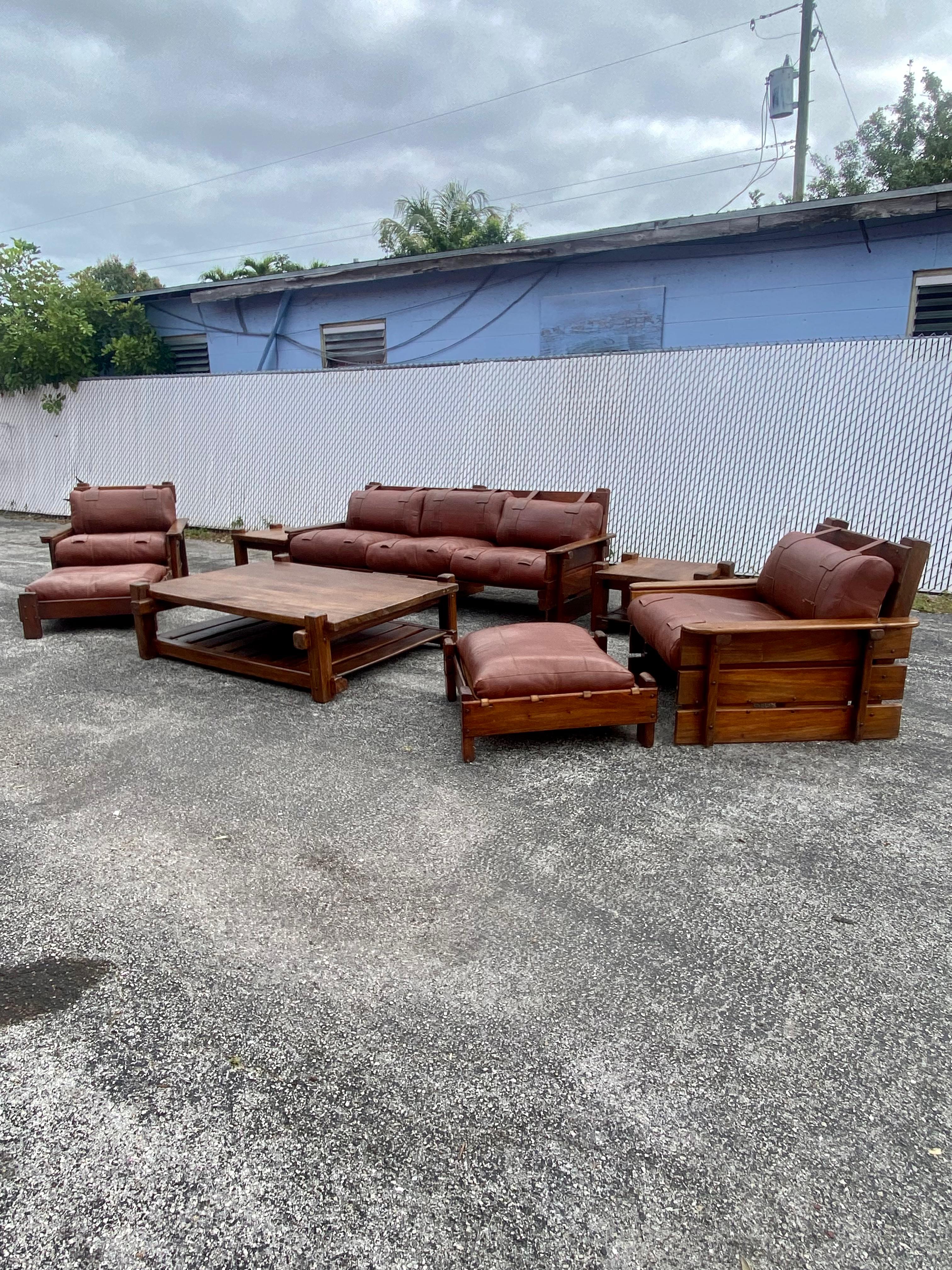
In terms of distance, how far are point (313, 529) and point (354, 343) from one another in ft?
15.9

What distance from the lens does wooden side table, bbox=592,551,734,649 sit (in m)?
4.79

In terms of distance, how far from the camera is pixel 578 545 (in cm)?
516

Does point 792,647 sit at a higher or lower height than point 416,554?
lower

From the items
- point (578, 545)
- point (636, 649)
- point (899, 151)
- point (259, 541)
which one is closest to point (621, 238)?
point (578, 545)

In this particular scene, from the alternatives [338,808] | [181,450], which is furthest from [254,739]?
[181,450]

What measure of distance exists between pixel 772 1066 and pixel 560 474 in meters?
6.36

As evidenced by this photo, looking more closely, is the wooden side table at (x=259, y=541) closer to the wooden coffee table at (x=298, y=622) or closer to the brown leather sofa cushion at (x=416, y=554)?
the brown leather sofa cushion at (x=416, y=554)

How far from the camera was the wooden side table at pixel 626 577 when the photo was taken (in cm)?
479

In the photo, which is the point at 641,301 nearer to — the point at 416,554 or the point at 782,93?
the point at 416,554

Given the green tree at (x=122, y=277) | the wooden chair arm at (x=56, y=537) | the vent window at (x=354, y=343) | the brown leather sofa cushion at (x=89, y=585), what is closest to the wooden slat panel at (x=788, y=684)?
the brown leather sofa cushion at (x=89, y=585)

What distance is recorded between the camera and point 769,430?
6.47 m

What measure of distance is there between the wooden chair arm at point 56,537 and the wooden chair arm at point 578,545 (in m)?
3.73

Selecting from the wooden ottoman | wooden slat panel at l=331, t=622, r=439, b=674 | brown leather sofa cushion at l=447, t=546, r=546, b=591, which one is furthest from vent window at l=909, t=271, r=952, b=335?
the wooden ottoman

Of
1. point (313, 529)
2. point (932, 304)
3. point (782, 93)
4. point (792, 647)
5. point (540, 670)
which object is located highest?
point (782, 93)
